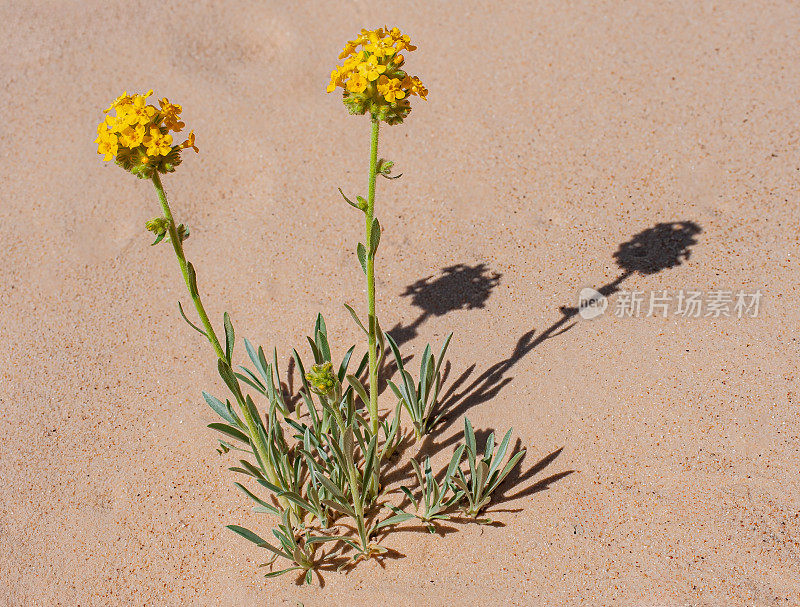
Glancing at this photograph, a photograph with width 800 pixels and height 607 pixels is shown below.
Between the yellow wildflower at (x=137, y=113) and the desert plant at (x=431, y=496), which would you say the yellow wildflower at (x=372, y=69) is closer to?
the yellow wildflower at (x=137, y=113)

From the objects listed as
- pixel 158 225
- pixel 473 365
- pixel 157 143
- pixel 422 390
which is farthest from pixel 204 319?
pixel 473 365

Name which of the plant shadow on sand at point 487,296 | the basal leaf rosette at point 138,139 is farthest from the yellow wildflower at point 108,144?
the plant shadow on sand at point 487,296

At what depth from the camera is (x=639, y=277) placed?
449 centimetres

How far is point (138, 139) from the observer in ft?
8.01

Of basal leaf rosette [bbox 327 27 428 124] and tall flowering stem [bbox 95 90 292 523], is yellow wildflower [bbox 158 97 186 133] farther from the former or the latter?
basal leaf rosette [bbox 327 27 428 124]

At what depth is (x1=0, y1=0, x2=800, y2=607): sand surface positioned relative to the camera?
3402 millimetres

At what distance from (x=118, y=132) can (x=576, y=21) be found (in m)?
4.95

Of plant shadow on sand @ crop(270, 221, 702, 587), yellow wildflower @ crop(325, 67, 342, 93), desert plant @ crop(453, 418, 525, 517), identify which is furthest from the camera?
plant shadow on sand @ crop(270, 221, 702, 587)

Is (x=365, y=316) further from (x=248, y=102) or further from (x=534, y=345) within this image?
(x=248, y=102)

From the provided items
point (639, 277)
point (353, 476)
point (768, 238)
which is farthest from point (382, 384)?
point (768, 238)

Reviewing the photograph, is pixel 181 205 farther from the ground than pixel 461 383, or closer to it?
farther from the ground

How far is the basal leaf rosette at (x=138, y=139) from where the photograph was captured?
8.02 feet

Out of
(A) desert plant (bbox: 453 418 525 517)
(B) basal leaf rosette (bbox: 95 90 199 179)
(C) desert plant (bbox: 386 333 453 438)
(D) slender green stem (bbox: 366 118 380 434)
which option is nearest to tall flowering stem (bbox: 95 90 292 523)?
(B) basal leaf rosette (bbox: 95 90 199 179)

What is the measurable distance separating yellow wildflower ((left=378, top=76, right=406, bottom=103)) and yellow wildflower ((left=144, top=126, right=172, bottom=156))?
773 mm
